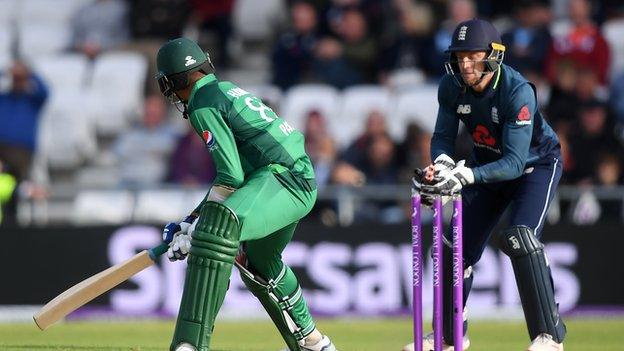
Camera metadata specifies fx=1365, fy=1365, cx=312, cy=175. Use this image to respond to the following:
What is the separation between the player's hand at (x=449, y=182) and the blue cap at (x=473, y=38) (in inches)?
32.0

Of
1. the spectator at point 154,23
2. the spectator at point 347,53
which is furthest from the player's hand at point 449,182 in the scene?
the spectator at point 154,23

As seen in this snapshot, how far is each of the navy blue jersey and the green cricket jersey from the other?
106 cm

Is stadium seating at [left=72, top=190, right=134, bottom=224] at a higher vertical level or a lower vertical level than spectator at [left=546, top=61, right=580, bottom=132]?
lower

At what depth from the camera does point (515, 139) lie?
26.1ft

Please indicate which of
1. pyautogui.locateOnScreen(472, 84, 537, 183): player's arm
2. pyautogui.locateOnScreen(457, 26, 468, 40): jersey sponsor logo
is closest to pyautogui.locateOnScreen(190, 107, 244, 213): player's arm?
pyautogui.locateOnScreen(472, 84, 537, 183): player's arm

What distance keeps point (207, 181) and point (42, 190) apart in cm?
198

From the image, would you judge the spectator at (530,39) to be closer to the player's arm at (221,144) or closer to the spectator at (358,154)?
the spectator at (358,154)

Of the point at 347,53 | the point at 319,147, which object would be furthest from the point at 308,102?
the point at 319,147

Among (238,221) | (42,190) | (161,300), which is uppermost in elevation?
(238,221)

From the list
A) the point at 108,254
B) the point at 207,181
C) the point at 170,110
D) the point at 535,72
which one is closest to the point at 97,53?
the point at 170,110

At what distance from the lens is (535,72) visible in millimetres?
15000

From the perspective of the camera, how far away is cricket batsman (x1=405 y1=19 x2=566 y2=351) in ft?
26.1

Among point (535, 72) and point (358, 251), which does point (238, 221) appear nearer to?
point (358, 251)

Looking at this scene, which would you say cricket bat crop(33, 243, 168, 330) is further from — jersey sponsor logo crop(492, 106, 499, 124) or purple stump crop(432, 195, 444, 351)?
jersey sponsor logo crop(492, 106, 499, 124)
